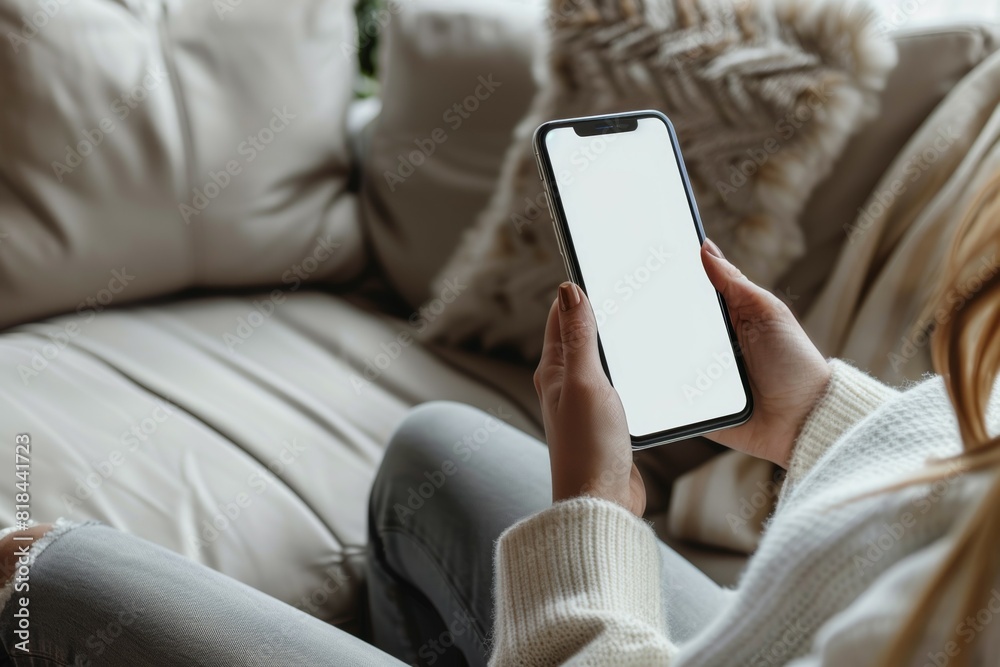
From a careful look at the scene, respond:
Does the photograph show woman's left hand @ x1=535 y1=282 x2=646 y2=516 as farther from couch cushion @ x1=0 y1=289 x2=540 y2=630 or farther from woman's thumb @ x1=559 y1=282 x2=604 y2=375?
couch cushion @ x1=0 y1=289 x2=540 y2=630

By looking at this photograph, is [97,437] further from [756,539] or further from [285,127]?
[756,539]

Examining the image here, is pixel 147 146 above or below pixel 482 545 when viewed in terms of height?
above

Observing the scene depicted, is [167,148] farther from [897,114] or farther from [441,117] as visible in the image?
[897,114]

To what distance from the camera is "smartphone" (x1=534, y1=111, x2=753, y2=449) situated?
2.19 feet

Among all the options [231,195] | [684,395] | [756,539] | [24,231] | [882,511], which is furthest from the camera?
[231,195]

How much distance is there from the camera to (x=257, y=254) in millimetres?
1177

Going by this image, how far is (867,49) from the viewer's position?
90 cm

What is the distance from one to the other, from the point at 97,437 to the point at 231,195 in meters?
0.40

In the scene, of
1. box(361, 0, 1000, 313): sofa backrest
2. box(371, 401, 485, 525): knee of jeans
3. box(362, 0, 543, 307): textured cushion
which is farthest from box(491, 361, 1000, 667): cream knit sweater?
→ box(362, 0, 543, 307): textured cushion

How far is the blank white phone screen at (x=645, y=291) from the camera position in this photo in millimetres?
667

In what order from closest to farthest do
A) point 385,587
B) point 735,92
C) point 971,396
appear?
point 971,396 < point 385,587 < point 735,92

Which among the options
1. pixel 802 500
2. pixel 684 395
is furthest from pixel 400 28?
pixel 802 500

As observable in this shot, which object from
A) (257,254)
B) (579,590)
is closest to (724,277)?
(579,590)

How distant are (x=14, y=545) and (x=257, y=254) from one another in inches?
25.1
